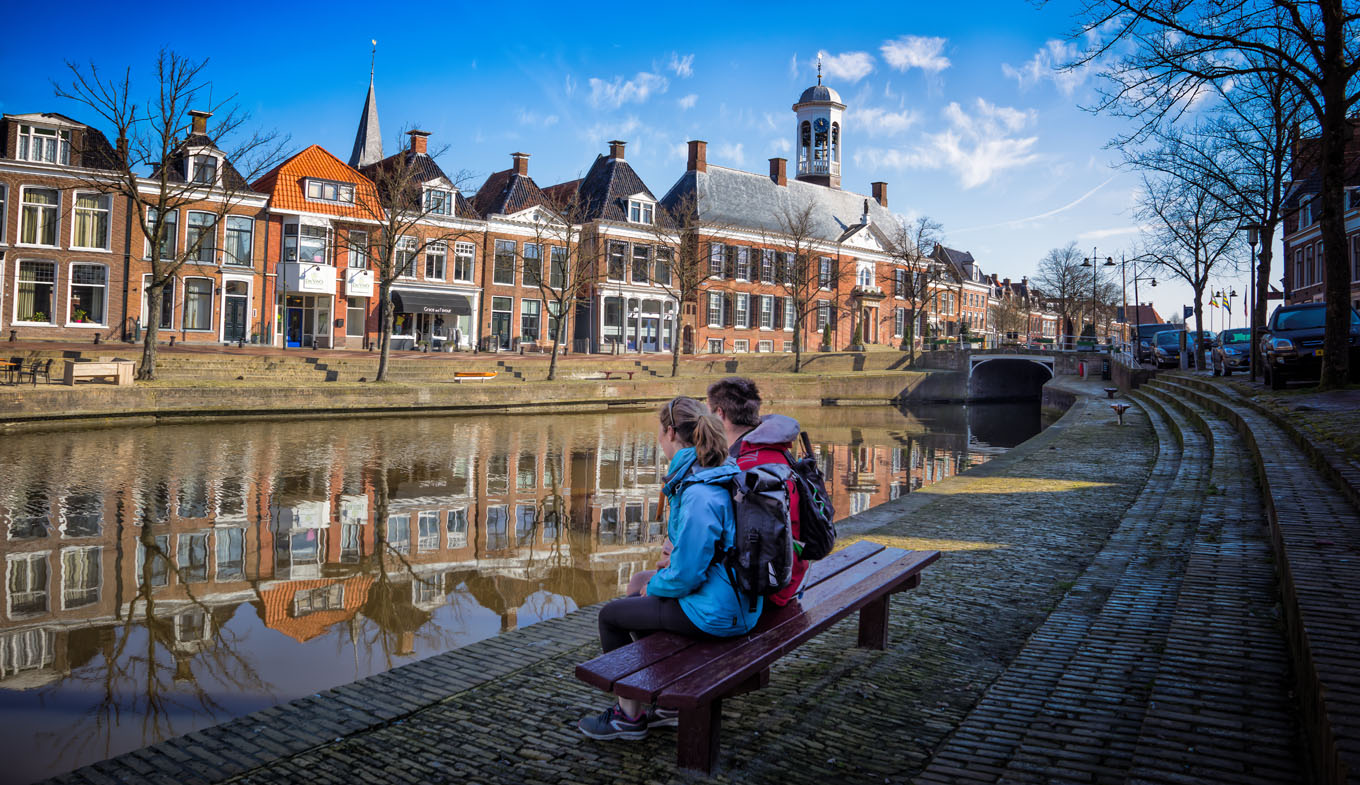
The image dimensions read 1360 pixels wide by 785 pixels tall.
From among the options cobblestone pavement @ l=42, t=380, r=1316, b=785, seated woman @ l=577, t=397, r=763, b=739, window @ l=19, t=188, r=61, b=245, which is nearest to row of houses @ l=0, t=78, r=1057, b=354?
window @ l=19, t=188, r=61, b=245

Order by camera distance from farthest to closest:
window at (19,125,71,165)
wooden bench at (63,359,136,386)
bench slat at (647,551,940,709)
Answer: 1. window at (19,125,71,165)
2. wooden bench at (63,359,136,386)
3. bench slat at (647,551,940,709)

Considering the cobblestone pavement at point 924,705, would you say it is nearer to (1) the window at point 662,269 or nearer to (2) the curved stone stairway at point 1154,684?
(2) the curved stone stairway at point 1154,684

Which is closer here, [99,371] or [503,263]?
[99,371]

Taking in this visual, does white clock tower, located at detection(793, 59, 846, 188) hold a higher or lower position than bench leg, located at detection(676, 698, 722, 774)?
higher

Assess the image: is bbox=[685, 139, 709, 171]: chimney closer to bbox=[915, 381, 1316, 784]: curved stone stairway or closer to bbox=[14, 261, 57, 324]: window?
bbox=[14, 261, 57, 324]: window

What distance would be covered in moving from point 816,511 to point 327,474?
1103 cm

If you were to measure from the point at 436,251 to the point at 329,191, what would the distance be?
16.9 feet

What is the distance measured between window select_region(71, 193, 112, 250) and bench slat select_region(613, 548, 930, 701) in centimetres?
3714

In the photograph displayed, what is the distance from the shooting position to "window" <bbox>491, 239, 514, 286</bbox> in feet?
139

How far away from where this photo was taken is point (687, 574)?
11.1 ft

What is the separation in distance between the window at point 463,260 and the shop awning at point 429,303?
1153mm

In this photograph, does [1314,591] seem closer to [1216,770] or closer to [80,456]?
[1216,770]

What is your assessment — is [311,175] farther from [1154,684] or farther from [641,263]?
[1154,684]

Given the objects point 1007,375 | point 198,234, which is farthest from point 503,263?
point 1007,375
